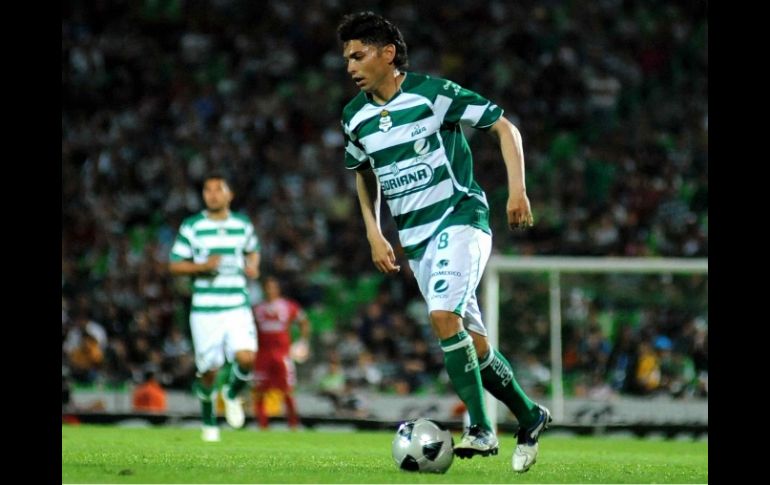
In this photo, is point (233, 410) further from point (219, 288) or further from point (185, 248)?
point (185, 248)

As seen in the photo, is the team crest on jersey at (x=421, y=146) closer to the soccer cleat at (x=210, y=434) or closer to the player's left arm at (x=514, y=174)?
the player's left arm at (x=514, y=174)

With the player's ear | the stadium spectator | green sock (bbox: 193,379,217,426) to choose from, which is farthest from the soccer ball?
the stadium spectator

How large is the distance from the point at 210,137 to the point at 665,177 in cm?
762

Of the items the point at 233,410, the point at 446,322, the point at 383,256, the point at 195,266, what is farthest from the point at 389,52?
the point at 233,410

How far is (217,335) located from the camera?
40.1 ft

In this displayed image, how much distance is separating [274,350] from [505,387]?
28.9ft

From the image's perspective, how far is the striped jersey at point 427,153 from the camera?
693cm

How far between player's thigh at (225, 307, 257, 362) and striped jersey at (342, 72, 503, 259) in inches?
214

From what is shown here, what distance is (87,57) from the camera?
23.2 metres

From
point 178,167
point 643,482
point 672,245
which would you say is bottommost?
point 643,482

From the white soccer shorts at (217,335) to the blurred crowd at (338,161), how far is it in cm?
425

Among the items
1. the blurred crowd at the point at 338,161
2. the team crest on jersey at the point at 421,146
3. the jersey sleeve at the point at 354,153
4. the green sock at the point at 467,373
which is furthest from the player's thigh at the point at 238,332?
the green sock at the point at 467,373
